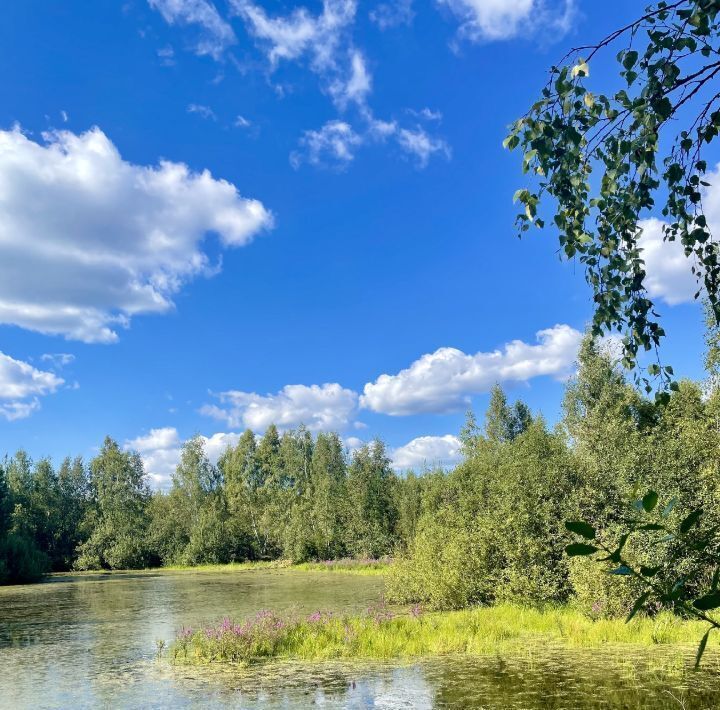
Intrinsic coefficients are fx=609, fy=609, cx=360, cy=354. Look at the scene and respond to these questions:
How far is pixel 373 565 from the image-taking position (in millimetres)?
51156

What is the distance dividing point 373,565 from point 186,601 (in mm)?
22760

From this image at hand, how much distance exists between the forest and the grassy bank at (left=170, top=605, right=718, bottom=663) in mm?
1556

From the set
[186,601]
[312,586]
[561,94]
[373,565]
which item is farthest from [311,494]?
[561,94]

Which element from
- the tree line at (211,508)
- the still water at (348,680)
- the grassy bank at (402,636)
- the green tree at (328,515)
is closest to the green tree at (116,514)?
the tree line at (211,508)

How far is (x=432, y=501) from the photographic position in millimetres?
36031

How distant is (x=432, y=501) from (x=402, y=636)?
19.4m

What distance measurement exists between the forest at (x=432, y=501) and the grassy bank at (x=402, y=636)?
156cm

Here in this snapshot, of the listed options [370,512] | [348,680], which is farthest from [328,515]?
[348,680]

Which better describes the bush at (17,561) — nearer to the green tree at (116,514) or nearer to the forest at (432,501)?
the forest at (432,501)

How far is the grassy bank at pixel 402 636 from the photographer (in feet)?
51.5

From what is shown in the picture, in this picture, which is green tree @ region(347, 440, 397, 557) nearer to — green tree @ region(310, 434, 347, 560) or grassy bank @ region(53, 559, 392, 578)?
green tree @ region(310, 434, 347, 560)

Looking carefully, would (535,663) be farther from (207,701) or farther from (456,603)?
(456,603)

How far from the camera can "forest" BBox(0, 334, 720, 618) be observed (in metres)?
20.8

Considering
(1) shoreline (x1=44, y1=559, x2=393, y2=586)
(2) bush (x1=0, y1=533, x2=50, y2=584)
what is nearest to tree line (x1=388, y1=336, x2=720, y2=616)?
(1) shoreline (x1=44, y1=559, x2=393, y2=586)
